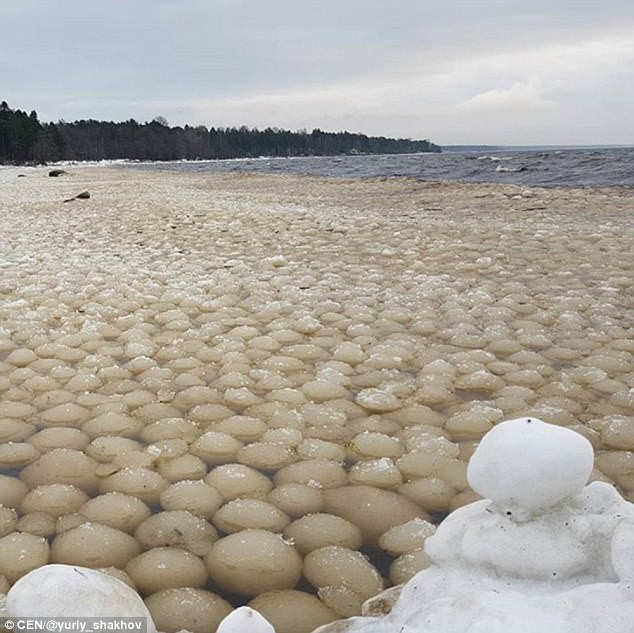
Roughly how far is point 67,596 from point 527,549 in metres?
0.81

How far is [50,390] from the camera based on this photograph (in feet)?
8.98

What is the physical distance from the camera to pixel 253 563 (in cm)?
165

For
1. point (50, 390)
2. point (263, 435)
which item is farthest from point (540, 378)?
point (50, 390)

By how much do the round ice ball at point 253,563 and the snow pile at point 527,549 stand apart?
1.34ft

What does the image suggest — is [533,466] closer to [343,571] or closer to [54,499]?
[343,571]

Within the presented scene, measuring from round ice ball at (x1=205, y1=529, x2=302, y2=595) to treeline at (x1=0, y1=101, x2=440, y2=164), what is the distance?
60.0m

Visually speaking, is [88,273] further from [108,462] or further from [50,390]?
[108,462]

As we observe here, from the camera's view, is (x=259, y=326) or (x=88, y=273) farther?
(x=88, y=273)

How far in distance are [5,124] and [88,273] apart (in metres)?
56.9

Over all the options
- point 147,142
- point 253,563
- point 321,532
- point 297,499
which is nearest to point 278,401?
point 297,499

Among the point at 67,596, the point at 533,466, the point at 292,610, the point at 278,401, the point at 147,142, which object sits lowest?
the point at 292,610

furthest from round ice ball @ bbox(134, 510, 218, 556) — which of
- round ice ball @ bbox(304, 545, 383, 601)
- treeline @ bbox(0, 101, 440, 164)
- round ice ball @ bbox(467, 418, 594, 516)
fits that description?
treeline @ bbox(0, 101, 440, 164)

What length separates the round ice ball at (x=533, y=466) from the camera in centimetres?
111

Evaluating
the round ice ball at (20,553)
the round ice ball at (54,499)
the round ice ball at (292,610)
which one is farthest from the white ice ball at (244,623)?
the round ice ball at (54,499)
